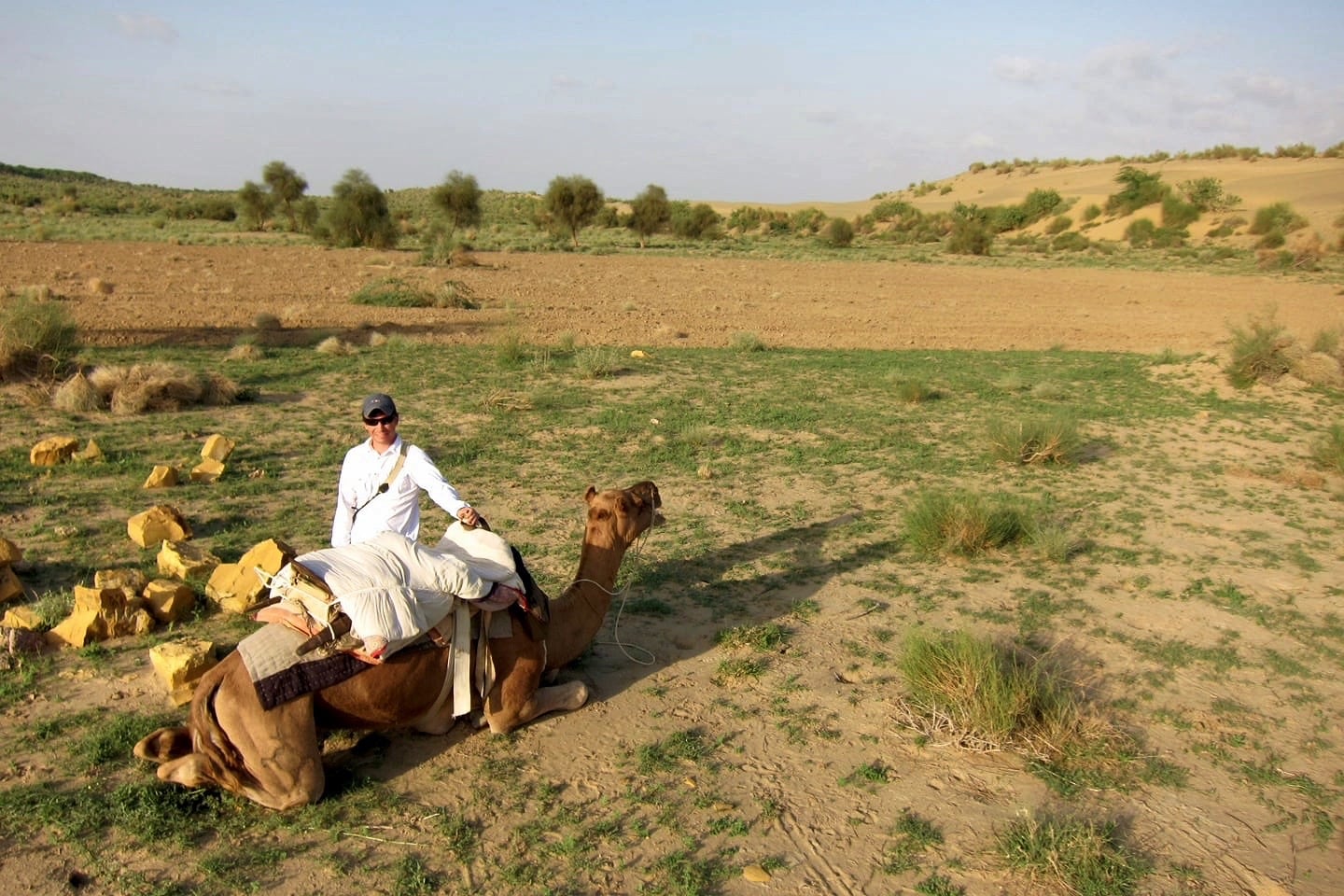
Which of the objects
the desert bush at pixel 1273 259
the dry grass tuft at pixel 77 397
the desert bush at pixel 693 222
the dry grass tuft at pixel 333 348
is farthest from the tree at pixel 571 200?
the dry grass tuft at pixel 77 397

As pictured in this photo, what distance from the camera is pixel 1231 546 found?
814 centimetres

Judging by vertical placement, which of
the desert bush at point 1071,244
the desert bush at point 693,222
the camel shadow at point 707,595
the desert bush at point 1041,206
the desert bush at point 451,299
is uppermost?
the desert bush at point 1041,206

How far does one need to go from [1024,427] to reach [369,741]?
7.88 meters

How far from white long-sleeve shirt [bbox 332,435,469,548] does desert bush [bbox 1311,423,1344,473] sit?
30.3ft

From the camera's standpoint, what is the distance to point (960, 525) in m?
7.88

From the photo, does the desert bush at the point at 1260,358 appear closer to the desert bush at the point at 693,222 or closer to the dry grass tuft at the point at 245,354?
the dry grass tuft at the point at 245,354

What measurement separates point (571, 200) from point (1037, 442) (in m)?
43.3

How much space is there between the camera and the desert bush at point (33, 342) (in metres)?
12.3

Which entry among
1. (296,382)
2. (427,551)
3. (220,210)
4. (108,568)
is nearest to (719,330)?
(296,382)

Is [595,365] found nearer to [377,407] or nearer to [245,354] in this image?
[245,354]

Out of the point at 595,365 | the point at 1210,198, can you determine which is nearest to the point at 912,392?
the point at 595,365

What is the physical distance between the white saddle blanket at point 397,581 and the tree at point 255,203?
55.5m

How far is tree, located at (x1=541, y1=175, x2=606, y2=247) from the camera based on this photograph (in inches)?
1998

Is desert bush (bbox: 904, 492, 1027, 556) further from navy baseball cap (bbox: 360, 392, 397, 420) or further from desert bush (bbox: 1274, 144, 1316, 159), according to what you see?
desert bush (bbox: 1274, 144, 1316, 159)
